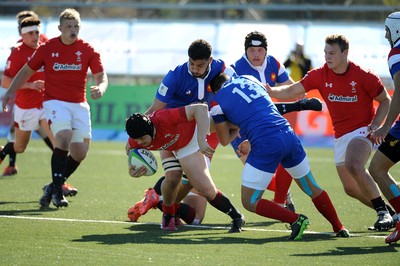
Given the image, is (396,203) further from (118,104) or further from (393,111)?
(118,104)

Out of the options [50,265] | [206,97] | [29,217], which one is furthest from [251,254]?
[29,217]

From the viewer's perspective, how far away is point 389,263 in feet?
23.6

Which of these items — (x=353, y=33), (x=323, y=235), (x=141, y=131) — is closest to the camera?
(x=141, y=131)

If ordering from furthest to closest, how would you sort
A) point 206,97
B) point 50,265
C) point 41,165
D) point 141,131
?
point 41,165 < point 206,97 < point 141,131 < point 50,265

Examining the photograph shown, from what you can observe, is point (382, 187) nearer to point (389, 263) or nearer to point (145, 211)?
point (389, 263)

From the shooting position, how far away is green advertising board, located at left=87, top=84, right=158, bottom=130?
20.3m

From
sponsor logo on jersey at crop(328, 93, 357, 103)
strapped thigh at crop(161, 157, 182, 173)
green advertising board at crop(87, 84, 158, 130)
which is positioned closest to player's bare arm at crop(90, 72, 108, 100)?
strapped thigh at crop(161, 157, 182, 173)

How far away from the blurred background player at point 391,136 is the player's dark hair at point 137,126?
2.16 meters

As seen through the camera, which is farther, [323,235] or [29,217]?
[29,217]

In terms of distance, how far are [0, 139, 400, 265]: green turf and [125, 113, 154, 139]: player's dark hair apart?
102 centimetres

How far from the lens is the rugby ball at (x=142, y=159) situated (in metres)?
8.37

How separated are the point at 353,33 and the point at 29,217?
45.7 ft

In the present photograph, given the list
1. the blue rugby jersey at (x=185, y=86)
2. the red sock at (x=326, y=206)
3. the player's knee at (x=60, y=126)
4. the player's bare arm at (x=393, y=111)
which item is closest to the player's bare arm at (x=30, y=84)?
the player's knee at (x=60, y=126)

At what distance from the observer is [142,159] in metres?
8.38
